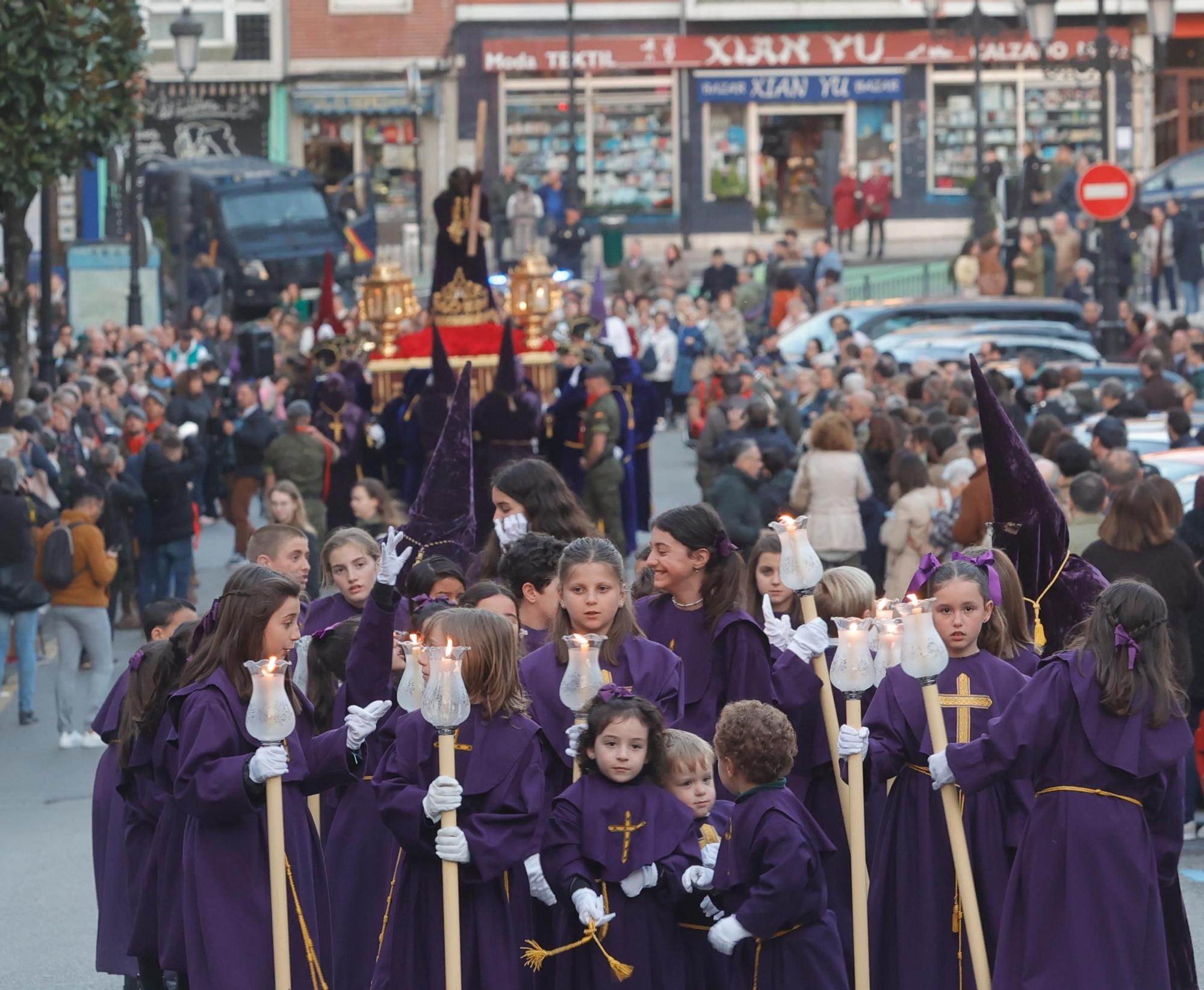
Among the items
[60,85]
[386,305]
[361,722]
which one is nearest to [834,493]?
[386,305]

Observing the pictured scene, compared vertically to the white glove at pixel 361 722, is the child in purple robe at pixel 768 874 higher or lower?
lower

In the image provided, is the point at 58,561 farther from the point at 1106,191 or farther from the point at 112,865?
the point at 1106,191

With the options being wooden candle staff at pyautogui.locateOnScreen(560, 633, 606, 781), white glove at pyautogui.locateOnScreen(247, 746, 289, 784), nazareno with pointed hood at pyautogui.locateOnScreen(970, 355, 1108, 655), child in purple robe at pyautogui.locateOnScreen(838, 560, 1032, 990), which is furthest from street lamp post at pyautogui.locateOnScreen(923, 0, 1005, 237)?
white glove at pyautogui.locateOnScreen(247, 746, 289, 784)

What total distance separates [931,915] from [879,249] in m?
30.9

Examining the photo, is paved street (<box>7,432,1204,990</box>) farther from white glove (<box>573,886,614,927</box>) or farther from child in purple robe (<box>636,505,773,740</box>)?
white glove (<box>573,886,614,927</box>)

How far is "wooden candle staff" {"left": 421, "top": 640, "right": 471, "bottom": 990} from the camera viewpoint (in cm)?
603

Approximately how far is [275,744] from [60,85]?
10.6 meters

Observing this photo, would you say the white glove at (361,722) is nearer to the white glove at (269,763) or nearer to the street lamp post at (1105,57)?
the white glove at (269,763)

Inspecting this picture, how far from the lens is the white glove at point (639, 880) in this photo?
6328 millimetres

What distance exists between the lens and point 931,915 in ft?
22.1

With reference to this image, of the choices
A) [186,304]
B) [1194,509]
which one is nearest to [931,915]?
[1194,509]

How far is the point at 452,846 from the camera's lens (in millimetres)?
6078

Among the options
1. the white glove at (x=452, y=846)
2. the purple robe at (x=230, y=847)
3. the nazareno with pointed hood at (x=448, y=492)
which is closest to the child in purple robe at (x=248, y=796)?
the purple robe at (x=230, y=847)

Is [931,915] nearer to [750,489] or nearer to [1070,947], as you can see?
[1070,947]
